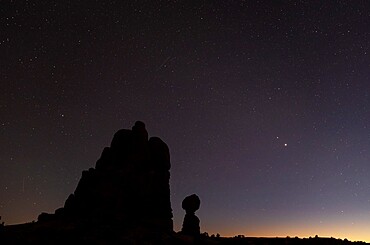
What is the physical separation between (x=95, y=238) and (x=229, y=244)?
54.7 ft

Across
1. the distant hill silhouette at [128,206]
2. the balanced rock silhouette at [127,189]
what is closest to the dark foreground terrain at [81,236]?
the distant hill silhouette at [128,206]

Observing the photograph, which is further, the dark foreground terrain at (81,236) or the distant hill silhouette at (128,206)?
the distant hill silhouette at (128,206)

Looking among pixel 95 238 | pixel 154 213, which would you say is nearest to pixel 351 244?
pixel 154 213

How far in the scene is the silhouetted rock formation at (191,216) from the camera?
52.1 metres

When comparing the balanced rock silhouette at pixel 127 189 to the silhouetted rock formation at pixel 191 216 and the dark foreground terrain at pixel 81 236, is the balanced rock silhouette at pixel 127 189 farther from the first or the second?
the dark foreground terrain at pixel 81 236

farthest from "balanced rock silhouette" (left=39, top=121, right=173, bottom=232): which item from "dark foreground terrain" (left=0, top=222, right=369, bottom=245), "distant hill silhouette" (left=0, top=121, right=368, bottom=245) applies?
"dark foreground terrain" (left=0, top=222, right=369, bottom=245)

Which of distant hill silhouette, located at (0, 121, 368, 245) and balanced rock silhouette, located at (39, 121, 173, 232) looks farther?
balanced rock silhouette, located at (39, 121, 173, 232)

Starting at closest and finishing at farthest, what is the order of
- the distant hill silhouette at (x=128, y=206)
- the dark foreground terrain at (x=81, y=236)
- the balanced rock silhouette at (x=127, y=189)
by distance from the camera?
the dark foreground terrain at (x=81, y=236) < the distant hill silhouette at (x=128, y=206) < the balanced rock silhouette at (x=127, y=189)

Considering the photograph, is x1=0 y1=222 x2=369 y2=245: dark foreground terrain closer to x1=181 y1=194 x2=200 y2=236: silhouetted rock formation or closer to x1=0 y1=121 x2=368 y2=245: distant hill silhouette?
x1=0 y1=121 x2=368 y2=245: distant hill silhouette

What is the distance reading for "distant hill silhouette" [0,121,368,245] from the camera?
123ft

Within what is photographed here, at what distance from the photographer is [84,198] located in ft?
162

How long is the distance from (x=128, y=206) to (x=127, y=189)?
101 inches

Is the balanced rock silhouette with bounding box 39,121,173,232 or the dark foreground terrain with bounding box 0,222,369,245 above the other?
the balanced rock silhouette with bounding box 39,121,173,232

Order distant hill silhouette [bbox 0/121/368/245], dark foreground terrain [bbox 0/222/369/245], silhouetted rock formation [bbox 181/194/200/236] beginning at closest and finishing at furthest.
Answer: dark foreground terrain [bbox 0/222/369/245]
distant hill silhouette [bbox 0/121/368/245]
silhouetted rock formation [bbox 181/194/200/236]
